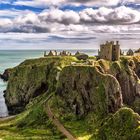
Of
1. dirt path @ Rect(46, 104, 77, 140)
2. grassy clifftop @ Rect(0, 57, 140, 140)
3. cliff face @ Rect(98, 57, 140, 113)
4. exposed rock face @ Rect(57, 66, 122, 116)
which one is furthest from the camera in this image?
cliff face @ Rect(98, 57, 140, 113)

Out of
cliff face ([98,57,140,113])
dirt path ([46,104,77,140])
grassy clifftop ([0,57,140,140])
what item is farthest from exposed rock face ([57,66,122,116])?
cliff face ([98,57,140,113])

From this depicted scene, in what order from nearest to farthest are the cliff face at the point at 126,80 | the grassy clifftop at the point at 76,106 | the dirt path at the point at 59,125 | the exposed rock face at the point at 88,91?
the dirt path at the point at 59,125 < the grassy clifftop at the point at 76,106 < the exposed rock face at the point at 88,91 < the cliff face at the point at 126,80

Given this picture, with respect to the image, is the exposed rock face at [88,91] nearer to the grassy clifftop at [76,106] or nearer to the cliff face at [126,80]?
the grassy clifftop at [76,106]

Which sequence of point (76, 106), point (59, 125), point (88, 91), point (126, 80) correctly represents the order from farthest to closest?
1. point (126, 80)
2. point (88, 91)
3. point (76, 106)
4. point (59, 125)

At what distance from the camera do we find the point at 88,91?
173 metres

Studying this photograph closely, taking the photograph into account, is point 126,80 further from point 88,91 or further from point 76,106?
point 76,106

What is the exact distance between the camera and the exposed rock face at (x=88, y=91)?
166375 millimetres

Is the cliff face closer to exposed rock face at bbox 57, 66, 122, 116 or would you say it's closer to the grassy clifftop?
the grassy clifftop

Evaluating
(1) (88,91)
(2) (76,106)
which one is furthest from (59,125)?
(1) (88,91)

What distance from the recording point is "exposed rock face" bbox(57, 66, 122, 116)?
6550 inches

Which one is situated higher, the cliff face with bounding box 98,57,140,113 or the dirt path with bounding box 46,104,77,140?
the cliff face with bounding box 98,57,140,113

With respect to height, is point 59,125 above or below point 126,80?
below

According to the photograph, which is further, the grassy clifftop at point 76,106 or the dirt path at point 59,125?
the grassy clifftop at point 76,106

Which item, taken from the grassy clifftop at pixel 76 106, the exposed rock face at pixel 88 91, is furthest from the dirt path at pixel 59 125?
the exposed rock face at pixel 88 91
